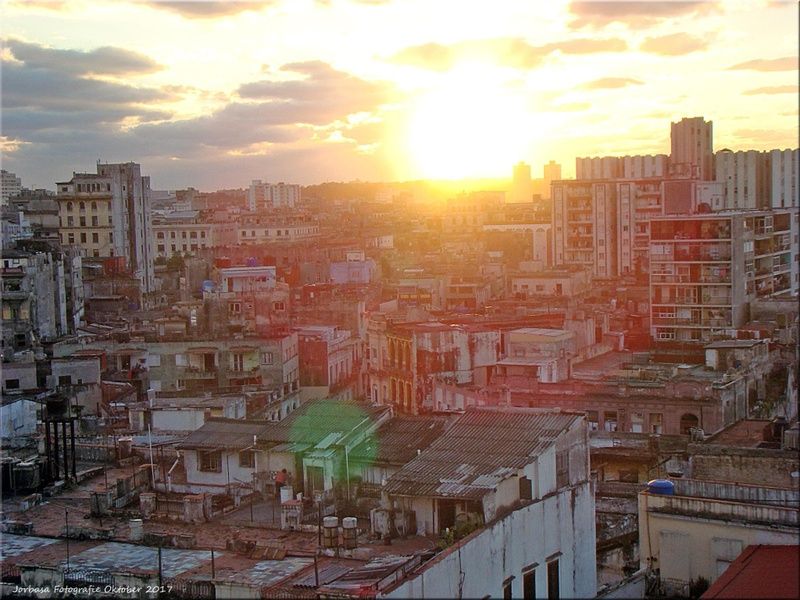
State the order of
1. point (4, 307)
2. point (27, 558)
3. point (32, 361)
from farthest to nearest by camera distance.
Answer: point (4, 307)
point (32, 361)
point (27, 558)

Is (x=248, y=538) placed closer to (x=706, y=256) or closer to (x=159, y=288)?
(x=706, y=256)

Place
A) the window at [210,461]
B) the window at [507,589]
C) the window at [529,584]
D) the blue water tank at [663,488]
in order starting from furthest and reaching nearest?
the window at [210,461] → the blue water tank at [663,488] → the window at [529,584] → the window at [507,589]

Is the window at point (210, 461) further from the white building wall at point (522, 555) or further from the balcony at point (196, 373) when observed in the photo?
the balcony at point (196, 373)

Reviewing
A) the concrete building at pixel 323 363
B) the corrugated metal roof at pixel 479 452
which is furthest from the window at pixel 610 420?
the corrugated metal roof at pixel 479 452

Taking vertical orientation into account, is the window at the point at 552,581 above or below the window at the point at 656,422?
above

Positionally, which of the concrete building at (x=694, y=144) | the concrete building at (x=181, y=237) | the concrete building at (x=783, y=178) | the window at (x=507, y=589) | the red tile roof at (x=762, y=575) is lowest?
the window at (x=507, y=589)

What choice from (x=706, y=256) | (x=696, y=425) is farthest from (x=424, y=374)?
(x=706, y=256)
